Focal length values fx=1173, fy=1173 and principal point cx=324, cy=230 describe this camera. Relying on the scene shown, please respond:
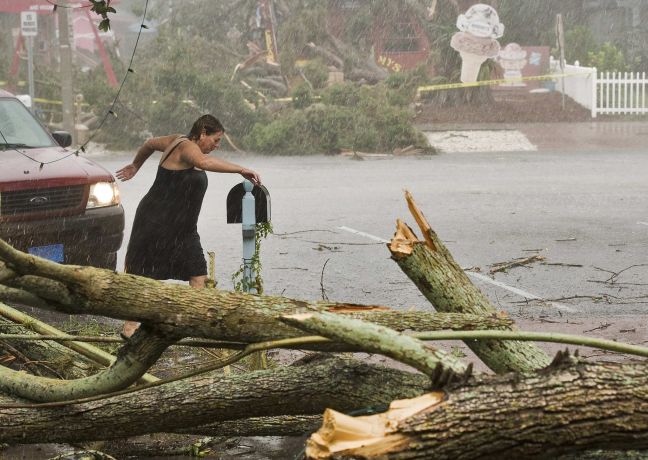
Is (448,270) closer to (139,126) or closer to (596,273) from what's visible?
(596,273)

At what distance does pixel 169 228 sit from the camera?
7527 millimetres

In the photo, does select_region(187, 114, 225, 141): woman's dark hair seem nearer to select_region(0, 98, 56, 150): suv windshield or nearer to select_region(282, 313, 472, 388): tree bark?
select_region(0, 98, 56, 150): suv windshield

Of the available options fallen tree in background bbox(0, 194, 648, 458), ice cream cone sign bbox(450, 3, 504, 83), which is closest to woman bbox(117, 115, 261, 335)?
fallen tree in background bbox(0, 194, 648, 458)

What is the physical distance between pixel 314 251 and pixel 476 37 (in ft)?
74.2

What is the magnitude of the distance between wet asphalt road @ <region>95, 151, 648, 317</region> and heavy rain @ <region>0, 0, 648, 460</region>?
55 mm

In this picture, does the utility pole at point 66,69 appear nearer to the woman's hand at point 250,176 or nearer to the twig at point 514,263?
the twig at point 514,263

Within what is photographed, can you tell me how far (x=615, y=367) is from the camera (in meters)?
3.38

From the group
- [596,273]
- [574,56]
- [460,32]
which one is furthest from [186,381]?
[574,56]

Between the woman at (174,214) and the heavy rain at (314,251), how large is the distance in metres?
0.02

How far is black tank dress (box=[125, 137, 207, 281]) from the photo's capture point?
296 inches

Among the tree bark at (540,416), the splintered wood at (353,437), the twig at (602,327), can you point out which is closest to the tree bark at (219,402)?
the tree bark at (540,416)

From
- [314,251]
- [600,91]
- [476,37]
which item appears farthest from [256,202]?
[476,37]

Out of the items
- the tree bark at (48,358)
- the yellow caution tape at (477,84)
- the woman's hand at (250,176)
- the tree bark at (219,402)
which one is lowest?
the tree bark at (48,358)

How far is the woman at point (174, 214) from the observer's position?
295 inches
